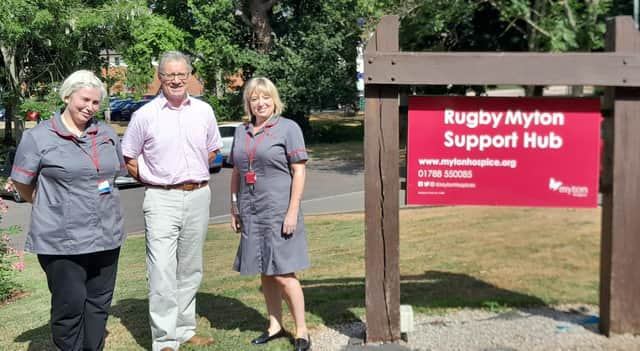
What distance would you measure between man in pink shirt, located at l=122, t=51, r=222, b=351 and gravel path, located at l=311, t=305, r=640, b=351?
934 mm

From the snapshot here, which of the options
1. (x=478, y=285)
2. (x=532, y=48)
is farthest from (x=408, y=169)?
(x=532, y=48)

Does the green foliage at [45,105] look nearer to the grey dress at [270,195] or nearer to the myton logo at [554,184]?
A: the grey dress at [270,195]

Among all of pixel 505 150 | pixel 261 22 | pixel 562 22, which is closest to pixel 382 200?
pixel 505 150

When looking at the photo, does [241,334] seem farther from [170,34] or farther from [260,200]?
[170,34]

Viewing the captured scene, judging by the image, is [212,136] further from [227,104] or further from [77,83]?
[227,104]

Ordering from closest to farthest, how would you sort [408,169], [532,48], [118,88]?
[408,169], [532,48], [118,88]

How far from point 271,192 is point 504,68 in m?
1.45

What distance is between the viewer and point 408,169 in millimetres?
4094

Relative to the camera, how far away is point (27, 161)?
3.77 metres

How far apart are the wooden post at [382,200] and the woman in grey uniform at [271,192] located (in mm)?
388

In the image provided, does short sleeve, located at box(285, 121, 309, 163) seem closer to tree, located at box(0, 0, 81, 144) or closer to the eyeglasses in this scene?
the eyeglasses

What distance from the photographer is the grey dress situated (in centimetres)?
414

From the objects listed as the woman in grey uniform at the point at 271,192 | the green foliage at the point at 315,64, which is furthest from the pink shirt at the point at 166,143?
the green foliage at the point at 315,64

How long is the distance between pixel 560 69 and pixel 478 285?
2250 mm
